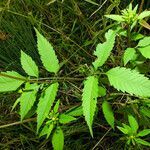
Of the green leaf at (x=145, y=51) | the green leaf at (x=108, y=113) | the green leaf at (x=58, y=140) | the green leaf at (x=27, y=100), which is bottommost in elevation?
the green leaf at (x=108, y=113)

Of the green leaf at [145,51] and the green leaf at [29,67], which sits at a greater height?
the green leaf at [29,67]

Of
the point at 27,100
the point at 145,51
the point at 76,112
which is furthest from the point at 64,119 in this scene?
the point at 145,51

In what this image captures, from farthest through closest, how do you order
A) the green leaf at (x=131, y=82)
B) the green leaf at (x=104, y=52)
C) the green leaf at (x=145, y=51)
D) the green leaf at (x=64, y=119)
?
the green leaf at (x=64, y=119) → the green leaf at (x=145, y=51) → the green leaf at (x=104, y=52) → the green leaf at (x=131, y=82)

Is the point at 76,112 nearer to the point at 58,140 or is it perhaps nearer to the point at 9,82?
the point at 58,140

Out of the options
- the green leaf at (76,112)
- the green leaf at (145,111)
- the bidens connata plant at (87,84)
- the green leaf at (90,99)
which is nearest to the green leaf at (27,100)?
the bidens connata plant at (87,84)

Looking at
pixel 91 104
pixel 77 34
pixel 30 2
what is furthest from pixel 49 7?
pixel 91 104

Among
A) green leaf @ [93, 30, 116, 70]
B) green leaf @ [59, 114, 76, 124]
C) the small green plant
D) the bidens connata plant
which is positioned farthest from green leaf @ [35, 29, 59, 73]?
the small green plant

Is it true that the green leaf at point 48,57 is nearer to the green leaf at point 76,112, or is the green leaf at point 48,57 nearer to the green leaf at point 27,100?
the green leaf at point 27,100
